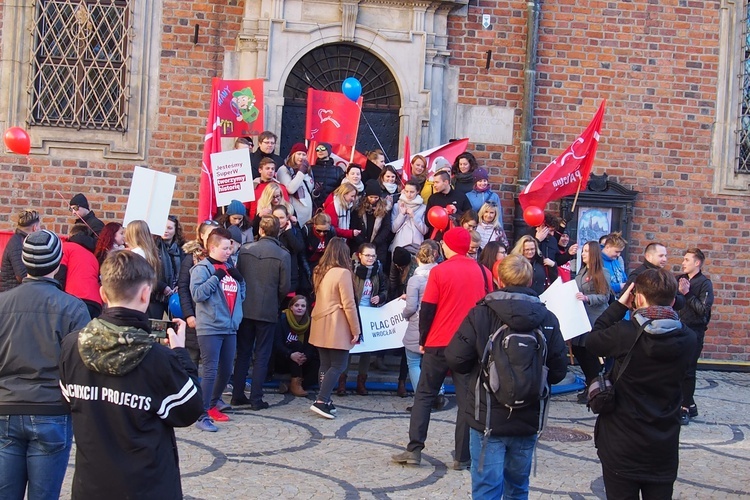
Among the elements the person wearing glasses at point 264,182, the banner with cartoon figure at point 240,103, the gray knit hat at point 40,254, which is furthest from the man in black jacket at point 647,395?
the banner with cartoon figure at point 240,103

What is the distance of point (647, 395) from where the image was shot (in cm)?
486

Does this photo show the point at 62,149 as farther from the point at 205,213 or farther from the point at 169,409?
the point at 169,409

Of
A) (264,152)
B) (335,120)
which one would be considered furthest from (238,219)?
(335,120)

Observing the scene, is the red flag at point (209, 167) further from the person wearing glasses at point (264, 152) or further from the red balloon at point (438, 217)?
the red balloon at point (438, 217)

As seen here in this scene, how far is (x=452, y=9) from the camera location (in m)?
12.5

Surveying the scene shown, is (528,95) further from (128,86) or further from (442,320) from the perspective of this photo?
(442,320)

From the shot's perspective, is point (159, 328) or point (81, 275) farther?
point (81, 275)

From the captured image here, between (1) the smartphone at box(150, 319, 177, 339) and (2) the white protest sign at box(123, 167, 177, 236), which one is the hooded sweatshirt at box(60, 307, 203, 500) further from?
(2) the white protest sign at box(123, 167, 177, 236)

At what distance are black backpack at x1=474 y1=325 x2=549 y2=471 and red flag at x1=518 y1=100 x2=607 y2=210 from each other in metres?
6.23

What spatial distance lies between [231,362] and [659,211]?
6.92 m

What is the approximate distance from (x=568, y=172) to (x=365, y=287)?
314 centimetres

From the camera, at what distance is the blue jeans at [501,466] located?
17.2 feet

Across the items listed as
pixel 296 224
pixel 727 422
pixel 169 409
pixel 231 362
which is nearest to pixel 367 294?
pixel 296 224

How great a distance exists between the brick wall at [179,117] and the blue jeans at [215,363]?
411 cm
